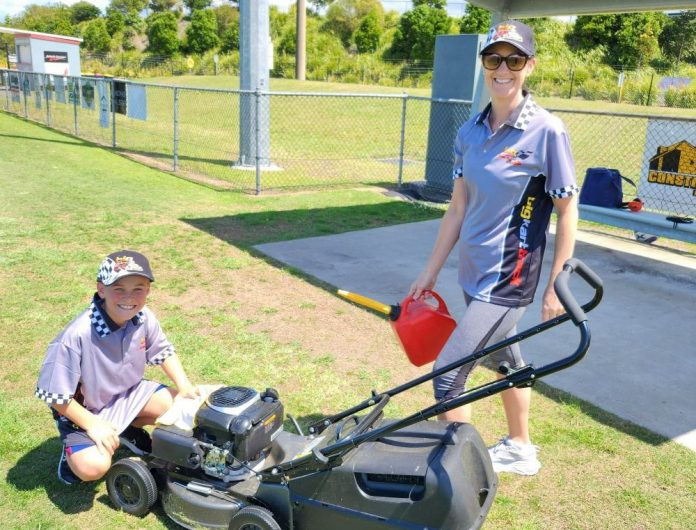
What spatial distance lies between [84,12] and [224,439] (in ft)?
360

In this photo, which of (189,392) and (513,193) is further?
(189,392)

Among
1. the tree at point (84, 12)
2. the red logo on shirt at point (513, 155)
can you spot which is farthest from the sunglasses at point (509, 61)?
the tree at point (84, 12)

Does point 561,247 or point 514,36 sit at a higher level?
point 514,36

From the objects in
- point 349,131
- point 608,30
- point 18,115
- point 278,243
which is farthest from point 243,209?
point 608,30

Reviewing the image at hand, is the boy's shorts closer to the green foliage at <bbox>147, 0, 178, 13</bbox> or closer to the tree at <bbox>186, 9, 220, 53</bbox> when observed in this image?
the tree at <bbox>186, 9, 220, 53</bbox>

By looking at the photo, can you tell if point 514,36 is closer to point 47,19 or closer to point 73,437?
point 73,437

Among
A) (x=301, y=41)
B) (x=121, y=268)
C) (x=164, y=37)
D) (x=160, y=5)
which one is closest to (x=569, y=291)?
(x=121, y=268)

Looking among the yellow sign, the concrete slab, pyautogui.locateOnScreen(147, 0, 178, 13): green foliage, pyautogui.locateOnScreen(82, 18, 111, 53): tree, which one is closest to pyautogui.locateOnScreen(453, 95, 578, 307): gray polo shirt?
the concrete slab

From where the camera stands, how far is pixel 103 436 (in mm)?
2803

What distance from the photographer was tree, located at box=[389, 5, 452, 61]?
47719mm

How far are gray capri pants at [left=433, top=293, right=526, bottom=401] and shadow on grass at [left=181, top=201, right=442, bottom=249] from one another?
444 cm

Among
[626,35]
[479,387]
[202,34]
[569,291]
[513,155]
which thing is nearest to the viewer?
[569,291]

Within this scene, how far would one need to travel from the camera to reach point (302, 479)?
249 centimetres

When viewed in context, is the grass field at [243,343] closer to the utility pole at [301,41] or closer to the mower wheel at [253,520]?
the mower wheel at [253,520]
